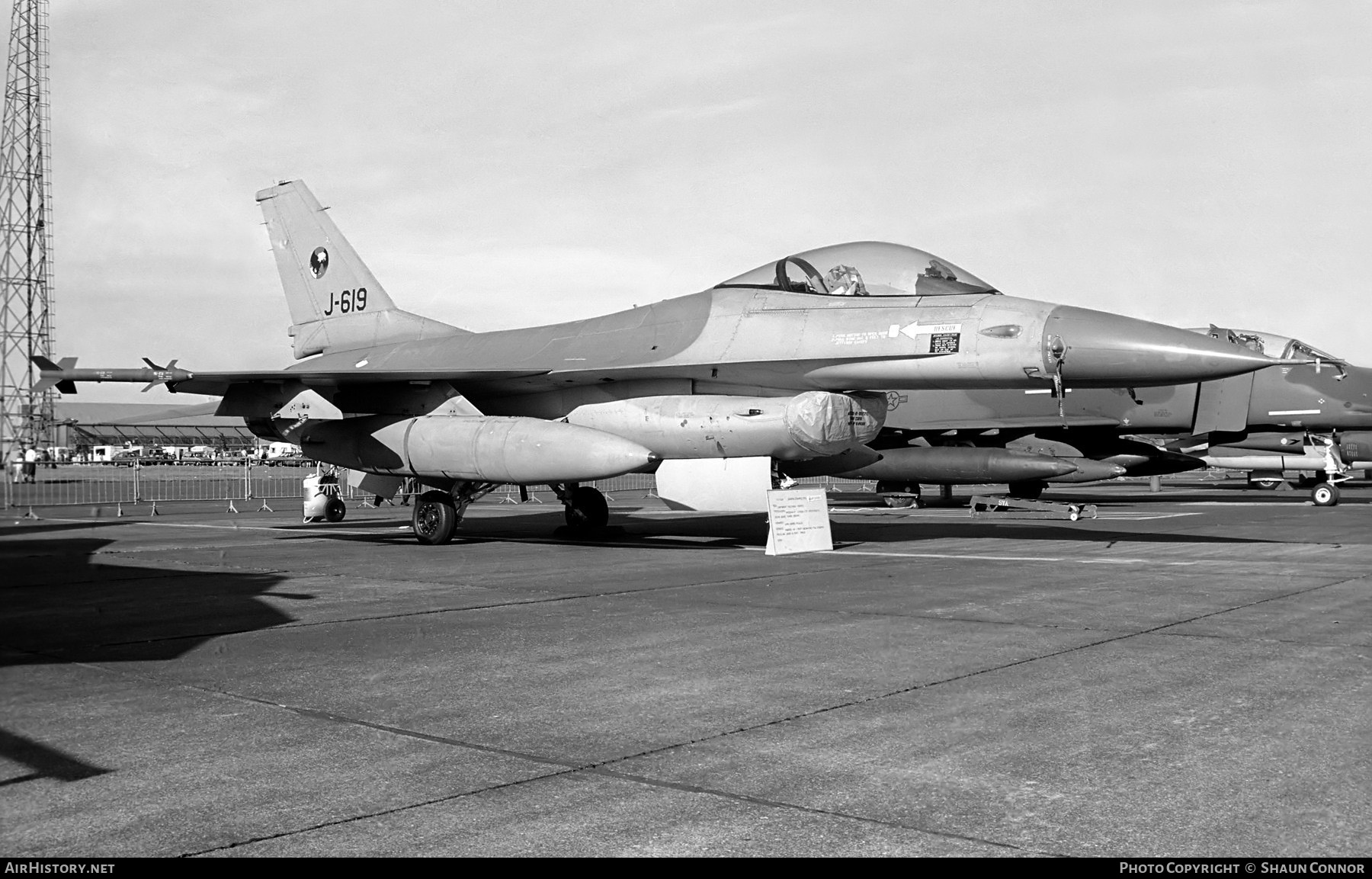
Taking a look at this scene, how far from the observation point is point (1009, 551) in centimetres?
1239

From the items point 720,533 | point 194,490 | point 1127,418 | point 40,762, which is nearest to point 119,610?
point 40,762

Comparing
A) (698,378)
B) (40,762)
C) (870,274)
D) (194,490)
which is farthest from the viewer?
(194,490)

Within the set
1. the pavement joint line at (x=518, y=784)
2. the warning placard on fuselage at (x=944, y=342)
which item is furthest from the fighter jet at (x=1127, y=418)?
the pavement joint line at (x=518, y=784)

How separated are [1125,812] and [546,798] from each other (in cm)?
176

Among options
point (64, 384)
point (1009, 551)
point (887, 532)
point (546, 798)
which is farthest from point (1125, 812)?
point (64, 384)

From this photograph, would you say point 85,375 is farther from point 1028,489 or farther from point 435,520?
point 1028,489

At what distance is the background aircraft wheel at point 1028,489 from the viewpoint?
22.2 metres

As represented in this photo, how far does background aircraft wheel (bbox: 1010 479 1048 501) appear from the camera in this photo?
2223 centimetres

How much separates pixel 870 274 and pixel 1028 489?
38.3 ft

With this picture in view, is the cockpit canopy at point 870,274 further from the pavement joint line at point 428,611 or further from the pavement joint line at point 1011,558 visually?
the pavement joint line at point 428,611

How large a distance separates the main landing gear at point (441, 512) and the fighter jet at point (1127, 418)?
27.9 feet

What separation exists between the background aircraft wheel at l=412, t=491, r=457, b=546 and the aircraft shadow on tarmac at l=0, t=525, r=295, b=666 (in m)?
3.30

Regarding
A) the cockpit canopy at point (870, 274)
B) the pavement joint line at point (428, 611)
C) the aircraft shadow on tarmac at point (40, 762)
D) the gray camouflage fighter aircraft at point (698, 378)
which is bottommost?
the aircraft shadow on tarmac at point (40, 762)

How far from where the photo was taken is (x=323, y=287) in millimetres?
17234
